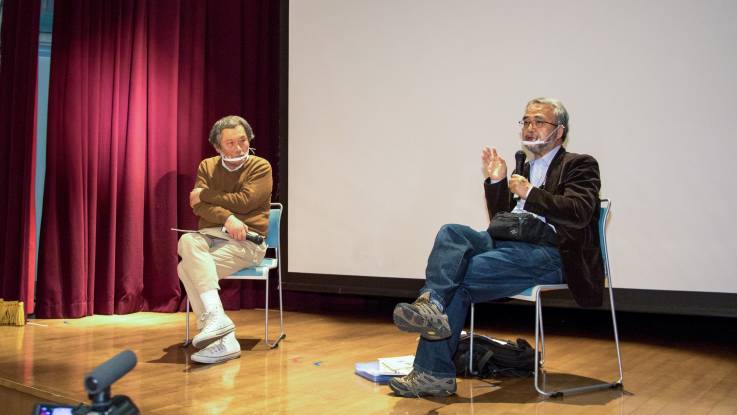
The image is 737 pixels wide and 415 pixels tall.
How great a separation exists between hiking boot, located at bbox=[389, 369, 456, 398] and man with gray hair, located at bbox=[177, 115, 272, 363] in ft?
2.95

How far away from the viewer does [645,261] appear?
11.4 ft

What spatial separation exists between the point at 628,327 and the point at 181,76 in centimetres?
322

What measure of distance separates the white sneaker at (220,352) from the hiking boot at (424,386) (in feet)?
2.92

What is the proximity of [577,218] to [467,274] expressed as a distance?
415mm

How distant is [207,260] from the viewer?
310 cm

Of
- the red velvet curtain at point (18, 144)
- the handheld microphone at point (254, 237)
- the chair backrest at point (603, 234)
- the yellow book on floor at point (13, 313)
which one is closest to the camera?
the chair backrest at point (603, 234)

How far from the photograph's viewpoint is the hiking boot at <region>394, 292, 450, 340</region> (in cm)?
217

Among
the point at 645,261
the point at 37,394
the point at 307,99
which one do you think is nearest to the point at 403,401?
the point at 37,394

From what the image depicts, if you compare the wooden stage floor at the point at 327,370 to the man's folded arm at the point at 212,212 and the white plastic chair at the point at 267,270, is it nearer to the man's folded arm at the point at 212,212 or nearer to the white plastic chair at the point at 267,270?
the white plastic chair at the point at 267,270

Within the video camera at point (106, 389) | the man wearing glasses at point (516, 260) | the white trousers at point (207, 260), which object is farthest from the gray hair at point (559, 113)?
the video camera at point (106, 389)

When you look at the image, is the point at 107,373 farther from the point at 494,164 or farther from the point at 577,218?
the point at 494,164

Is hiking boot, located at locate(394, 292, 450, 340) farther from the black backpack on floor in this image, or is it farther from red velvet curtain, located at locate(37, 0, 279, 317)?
red velvet curtain, located at locate(37, 0, 279, 317)

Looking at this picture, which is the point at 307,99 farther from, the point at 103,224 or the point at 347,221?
the point at 103,224

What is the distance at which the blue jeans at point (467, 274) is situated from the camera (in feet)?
7.71
